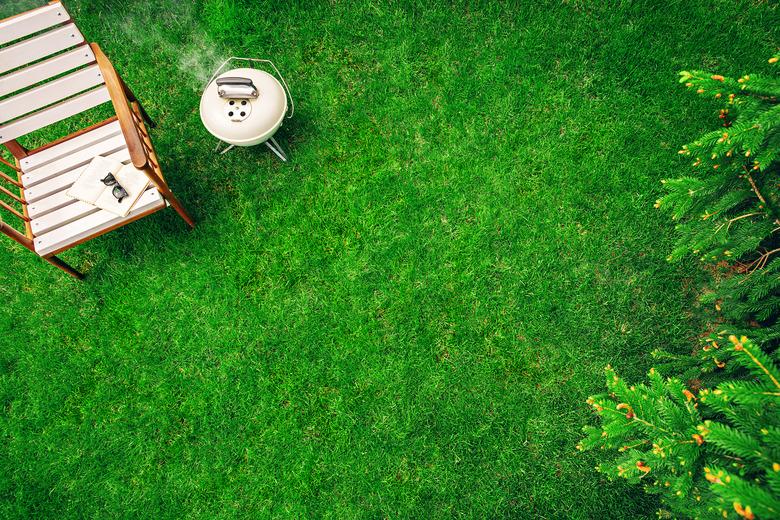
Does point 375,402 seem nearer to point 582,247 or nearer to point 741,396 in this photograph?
point 582,247

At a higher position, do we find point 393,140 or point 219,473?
point 393,140

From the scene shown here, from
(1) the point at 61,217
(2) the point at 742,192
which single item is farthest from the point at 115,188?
(2) the point at 742,192

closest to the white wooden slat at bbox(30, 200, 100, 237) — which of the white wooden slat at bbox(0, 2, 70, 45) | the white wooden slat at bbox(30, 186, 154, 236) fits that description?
the white wooden slat at bbox(30, 186, 154, 236)

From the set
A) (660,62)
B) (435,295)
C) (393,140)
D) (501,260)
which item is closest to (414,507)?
(435,295)

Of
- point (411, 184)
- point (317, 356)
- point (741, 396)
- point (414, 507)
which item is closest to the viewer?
point (741, 396)

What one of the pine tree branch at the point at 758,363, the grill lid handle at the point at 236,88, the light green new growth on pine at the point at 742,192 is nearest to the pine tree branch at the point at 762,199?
the light green new growth on pine at the point at 742,192

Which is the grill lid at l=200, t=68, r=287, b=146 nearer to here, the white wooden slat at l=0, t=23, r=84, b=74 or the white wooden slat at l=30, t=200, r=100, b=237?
the white wooden slat at l=0, t=23, r=84, b=74
